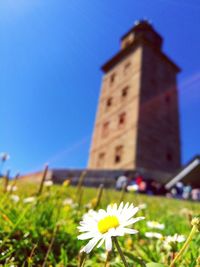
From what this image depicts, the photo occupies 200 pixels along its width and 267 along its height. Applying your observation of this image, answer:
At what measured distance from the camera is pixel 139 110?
28.7m

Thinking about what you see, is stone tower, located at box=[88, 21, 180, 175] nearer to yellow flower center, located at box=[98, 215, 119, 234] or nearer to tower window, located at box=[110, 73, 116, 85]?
tower window, located at box=[110, 73, 116, 85]

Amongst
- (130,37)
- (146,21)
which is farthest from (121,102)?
(146,21)

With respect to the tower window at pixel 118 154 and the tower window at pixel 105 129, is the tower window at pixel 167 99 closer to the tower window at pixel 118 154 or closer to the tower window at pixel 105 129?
the tower window at pixel 105 129

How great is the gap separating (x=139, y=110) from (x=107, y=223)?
1102 inches

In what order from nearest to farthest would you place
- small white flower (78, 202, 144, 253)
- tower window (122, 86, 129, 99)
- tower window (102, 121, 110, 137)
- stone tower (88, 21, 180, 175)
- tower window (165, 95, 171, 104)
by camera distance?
small white flower (78, 202, 144, 253) → stone tower (88, 21, 180, 175) → tower window (102, 121, 110, 137) → tower window (122, 86, 129, 99) → tower window (165, 95, 171, 104)

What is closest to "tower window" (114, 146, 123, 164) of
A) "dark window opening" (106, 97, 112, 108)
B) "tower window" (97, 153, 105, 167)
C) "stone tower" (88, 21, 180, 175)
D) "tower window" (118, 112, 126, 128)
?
"stone tower" (88, 21, 180, 175)

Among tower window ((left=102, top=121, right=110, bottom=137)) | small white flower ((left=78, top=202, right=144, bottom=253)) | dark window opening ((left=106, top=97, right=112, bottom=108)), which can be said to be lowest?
small white flower ((left=78, top=202, right=144, bottom=253))

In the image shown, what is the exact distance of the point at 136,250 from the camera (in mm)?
2205

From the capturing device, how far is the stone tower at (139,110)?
27.8 meters

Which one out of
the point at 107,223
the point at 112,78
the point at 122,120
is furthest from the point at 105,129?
the point at 107,223

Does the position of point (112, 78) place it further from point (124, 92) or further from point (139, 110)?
point (139, 110)

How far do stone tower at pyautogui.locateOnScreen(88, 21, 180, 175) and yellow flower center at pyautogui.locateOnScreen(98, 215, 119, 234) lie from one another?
2454 centimetres

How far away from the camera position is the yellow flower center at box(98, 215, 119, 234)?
1.02 meters

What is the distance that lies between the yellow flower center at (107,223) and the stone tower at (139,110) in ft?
80.5
